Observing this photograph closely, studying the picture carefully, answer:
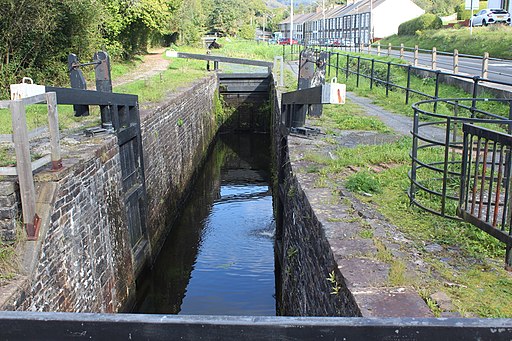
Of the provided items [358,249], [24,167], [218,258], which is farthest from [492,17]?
[24,167]

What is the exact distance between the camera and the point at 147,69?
72.6ft

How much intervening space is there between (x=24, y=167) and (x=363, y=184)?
11.5ft

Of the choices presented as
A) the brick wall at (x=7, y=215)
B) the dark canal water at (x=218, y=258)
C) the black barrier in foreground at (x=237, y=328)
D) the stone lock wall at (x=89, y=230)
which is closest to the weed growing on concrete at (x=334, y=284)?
the black barrier in foreground at (x=237, y=328)

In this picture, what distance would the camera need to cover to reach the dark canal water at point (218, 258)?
858 centimetres

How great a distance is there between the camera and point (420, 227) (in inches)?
186

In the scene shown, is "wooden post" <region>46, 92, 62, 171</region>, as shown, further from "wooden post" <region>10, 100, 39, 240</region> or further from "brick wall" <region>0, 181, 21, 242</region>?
"brick wall" <region>0, 181, 21, 242</region>

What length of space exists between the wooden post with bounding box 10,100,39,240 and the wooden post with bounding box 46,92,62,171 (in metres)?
0.57

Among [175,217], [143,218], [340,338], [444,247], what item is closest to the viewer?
[340,338]

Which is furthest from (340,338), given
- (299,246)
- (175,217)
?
(175,217)

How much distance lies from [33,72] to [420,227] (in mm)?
12379

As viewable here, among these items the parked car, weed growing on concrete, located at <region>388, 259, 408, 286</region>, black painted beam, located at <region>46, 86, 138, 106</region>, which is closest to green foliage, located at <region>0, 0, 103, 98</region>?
black painted beam, located at <region>46, 86, 138, 106</region>

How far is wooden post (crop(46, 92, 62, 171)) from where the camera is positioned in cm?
529

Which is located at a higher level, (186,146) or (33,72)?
(33,72)

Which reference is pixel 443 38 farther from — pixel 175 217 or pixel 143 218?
pixel 143 218
